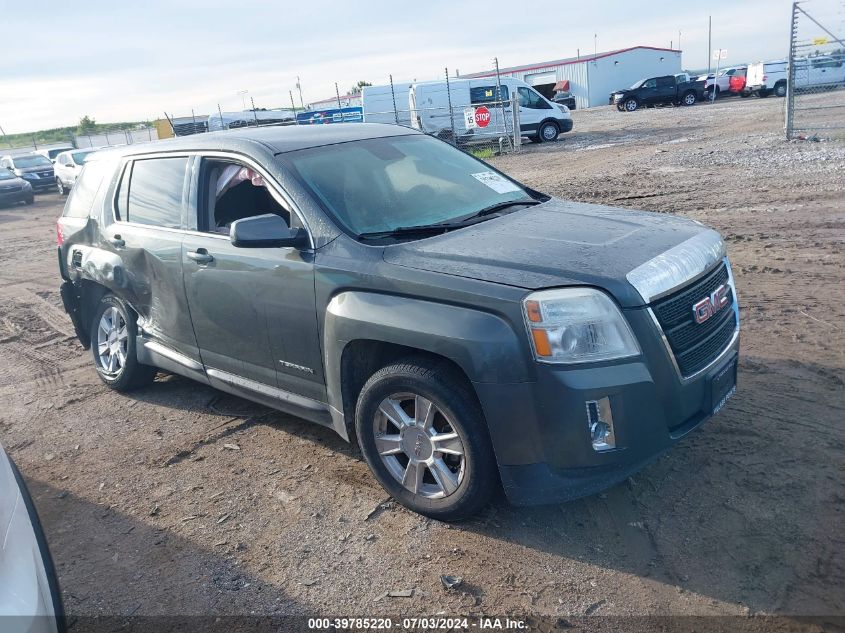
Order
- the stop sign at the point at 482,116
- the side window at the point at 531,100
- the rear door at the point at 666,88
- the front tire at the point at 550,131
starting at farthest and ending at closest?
the rear door at the point at 666,88, the front tire at the point at 550,131, the side window at the point at 531,100, the stop sign at the point at 482,116

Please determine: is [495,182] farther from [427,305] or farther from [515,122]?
[515,122]

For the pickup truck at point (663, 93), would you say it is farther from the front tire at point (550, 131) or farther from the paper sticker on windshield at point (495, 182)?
the paper sticker on windshield at point (495, 182)

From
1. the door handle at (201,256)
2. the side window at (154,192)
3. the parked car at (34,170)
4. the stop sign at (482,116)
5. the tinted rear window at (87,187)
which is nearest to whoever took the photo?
the door handle at (201,256)

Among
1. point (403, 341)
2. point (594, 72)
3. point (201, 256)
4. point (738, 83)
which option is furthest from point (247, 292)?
point (594, 72)

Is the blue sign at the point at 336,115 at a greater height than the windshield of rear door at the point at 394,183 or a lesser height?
lesser

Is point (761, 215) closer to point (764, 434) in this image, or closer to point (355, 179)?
point (764, 434)

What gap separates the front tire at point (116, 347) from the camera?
531 centimetres

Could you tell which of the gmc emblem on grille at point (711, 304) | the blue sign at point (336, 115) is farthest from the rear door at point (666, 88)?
the gmc emblem on grille at point (711, 304)

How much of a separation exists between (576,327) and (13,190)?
79.9 ft

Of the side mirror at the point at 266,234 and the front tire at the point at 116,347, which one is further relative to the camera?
the front tire at the point at 116,347

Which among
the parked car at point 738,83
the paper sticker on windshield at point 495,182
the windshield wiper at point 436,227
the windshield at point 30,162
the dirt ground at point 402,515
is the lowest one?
the parked car at point 738,83

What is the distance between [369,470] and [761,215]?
7191mm

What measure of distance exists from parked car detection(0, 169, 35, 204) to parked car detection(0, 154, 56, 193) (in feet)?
9.61

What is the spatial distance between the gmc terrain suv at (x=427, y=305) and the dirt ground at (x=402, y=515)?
340 millimetres
